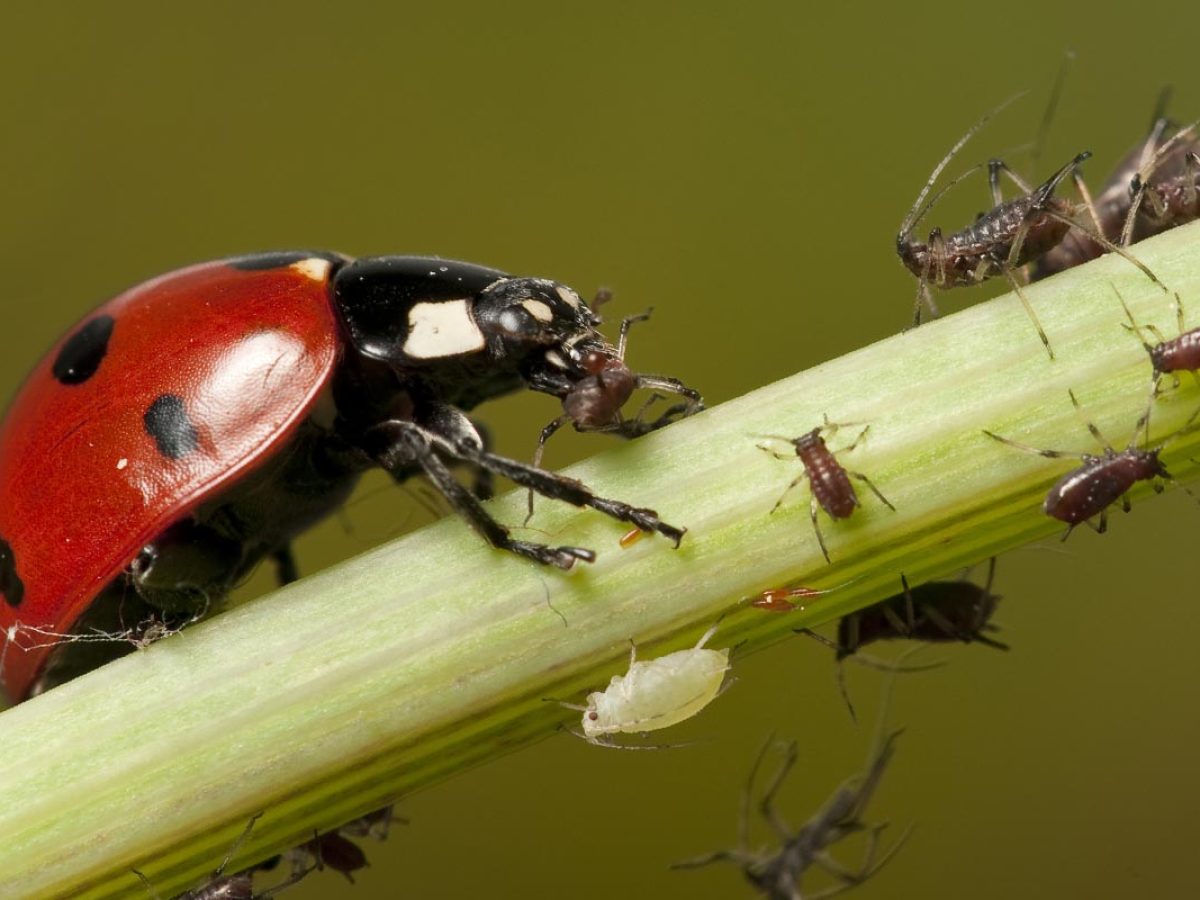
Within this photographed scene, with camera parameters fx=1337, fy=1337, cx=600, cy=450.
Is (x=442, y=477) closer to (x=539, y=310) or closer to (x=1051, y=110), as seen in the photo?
(x=539, y=310)

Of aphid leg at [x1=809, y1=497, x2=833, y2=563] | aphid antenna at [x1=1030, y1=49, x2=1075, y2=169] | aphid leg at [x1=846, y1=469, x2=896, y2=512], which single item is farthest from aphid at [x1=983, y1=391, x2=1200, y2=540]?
aphid antenna at [x1=1030, y1=49, x2=1075, y2=169]

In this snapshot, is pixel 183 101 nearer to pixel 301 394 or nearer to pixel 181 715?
pixel 301 394

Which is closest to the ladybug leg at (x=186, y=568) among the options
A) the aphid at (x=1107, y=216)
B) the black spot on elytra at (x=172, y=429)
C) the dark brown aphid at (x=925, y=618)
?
the black spot on elytra at (x=172, y=429)

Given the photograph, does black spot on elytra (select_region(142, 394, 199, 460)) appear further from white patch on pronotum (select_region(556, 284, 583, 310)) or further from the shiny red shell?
white patch on pronotum (select_region(556, 284, 583, 310))

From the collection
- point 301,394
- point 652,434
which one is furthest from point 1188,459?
point 301,394

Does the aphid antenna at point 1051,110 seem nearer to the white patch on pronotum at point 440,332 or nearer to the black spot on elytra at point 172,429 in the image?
the white patch on pronotum at point 440,332
